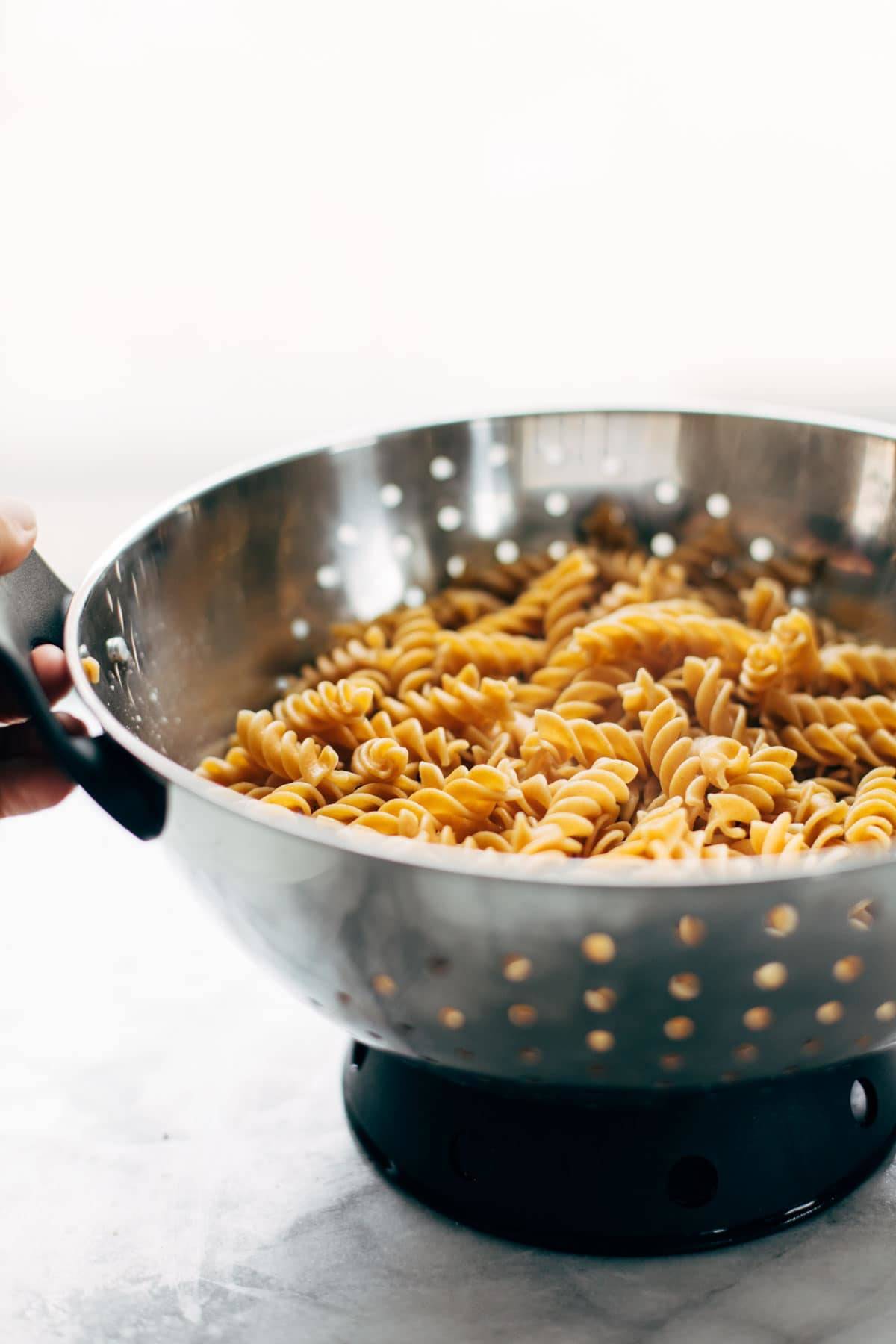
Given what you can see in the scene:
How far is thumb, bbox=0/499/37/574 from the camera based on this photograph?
655mm

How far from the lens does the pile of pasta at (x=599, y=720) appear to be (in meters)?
0.69

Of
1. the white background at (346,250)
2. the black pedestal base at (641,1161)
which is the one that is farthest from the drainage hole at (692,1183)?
the white background at (346,250)

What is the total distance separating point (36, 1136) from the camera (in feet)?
2.50

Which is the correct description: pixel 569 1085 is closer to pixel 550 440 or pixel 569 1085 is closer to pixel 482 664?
pixel 482 664

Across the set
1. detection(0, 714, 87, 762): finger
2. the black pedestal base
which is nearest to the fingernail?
detection(0, 714, 87, 762): finger

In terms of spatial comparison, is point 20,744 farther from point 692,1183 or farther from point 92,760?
point 692,1183

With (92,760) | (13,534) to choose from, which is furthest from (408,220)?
(92,760)

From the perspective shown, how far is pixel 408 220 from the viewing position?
147cm

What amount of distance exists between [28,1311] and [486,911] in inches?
14.3

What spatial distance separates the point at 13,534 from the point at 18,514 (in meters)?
0.02

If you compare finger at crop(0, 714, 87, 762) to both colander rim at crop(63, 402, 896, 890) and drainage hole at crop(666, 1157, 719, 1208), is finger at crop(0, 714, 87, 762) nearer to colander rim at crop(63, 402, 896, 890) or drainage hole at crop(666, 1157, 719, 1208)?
colander rim at crop(63, 402, 896, 890)

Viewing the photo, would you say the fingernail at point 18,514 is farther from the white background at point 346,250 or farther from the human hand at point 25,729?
the white background at point 346,250

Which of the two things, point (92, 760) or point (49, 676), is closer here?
point (92, 760)

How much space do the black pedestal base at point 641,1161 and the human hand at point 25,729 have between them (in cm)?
26
